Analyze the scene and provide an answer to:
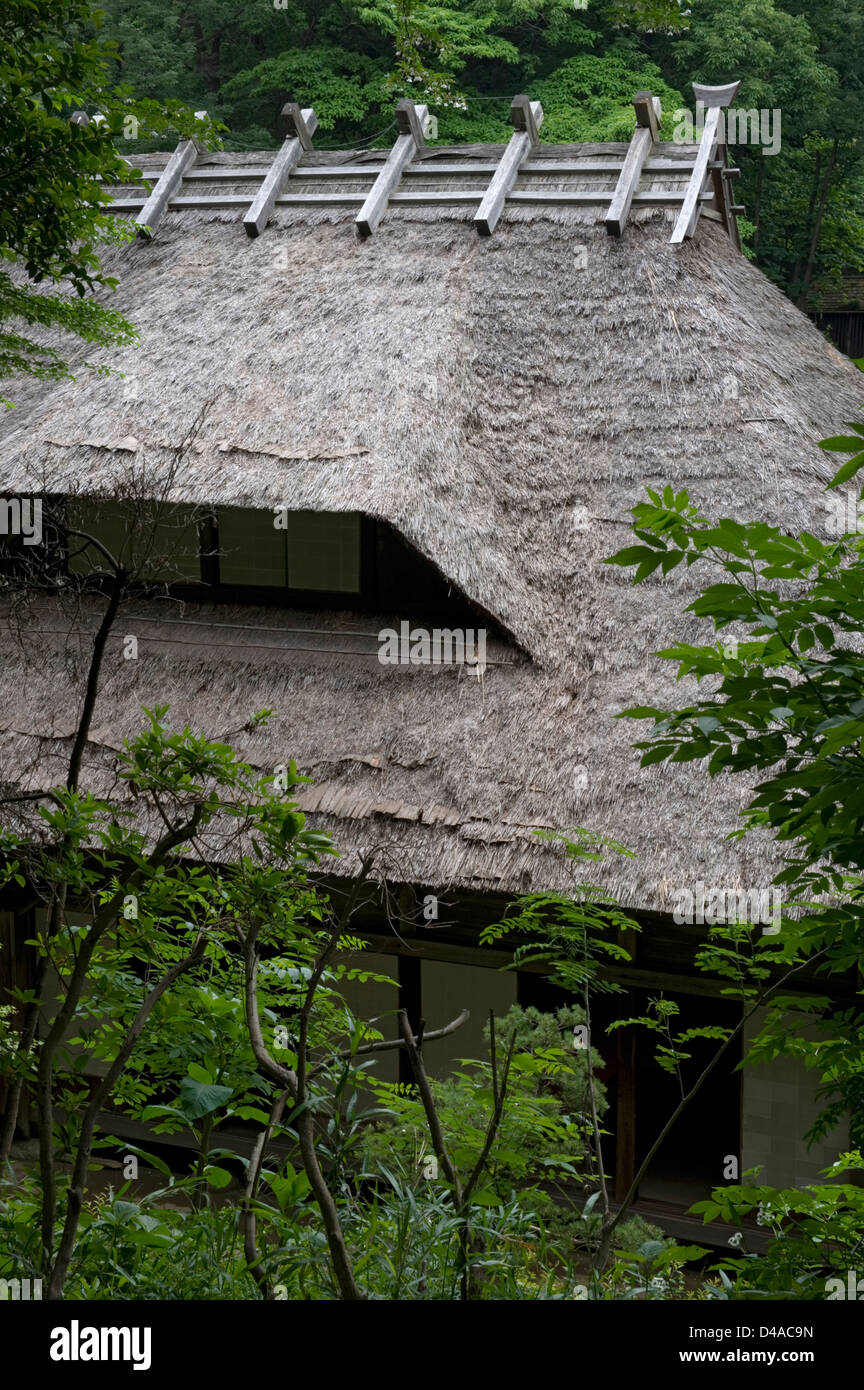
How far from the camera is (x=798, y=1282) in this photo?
3234 mm

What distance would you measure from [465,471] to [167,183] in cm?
531

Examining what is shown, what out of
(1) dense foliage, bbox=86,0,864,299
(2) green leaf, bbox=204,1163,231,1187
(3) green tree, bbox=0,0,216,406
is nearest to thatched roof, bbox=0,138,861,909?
(3) green tree, bbox=0,0,216,406

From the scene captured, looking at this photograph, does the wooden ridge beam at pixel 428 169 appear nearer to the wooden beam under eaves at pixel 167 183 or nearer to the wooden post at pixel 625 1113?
the wooden beam under eaves at pixel 167 183

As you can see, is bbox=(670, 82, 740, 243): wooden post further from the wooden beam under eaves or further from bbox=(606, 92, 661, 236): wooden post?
the wooden beam under eaves

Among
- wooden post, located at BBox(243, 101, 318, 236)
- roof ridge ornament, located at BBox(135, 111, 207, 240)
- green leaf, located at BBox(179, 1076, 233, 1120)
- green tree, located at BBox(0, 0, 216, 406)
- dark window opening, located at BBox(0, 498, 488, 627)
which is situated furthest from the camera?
roof ridge ornament, located at BBox(135, 111, 207, 240)

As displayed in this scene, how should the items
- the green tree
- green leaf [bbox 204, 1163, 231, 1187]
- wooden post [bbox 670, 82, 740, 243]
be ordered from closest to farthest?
green leaf [bbox 204, 1163, 231, 1187] → the green tree → wooden post [bbox 670, 82, 740, 243]

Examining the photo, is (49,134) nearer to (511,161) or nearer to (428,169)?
(511,161)

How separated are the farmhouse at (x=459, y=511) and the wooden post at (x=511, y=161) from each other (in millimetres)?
35

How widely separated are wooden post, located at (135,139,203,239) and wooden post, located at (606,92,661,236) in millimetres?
4201

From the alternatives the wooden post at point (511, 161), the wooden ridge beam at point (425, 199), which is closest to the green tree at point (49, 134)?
the wooden ridge beam at point (425, 199)

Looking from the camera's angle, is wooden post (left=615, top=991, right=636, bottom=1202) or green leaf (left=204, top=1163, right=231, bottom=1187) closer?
green leaf (left=204, top=1163, right=231, bottom=1187)

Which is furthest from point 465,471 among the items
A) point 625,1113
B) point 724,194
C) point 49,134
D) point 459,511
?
point 724,194

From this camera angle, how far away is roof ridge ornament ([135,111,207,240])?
11805mm

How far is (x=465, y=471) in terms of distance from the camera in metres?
8.99
